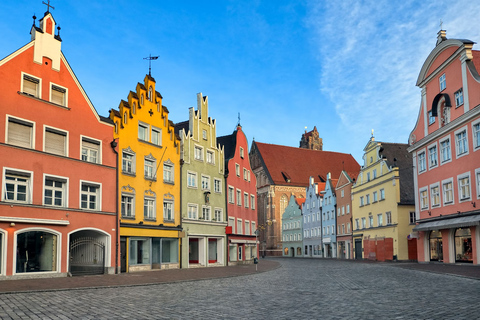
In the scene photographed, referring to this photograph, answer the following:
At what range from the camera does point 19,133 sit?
82.8 feet

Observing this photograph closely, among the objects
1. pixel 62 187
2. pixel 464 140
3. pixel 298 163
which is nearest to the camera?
pixel 62 187

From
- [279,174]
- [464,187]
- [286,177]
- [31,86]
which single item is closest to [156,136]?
[31,86]

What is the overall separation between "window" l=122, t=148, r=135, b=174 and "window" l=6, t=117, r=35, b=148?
7581 millimetres

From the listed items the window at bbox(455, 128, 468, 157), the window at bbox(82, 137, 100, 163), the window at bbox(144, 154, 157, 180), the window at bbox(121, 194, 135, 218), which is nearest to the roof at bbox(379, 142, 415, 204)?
the window at bbox(455, 128, 468, 157)

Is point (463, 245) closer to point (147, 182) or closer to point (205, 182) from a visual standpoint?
point (205, 182)

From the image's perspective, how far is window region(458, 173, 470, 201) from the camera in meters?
35.2

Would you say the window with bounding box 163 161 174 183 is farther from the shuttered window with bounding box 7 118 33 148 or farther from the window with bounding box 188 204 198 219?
the shuttered window with bounding box 7 118 33 148

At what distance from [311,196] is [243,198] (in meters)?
32.5

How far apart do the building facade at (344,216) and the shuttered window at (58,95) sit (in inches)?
1723

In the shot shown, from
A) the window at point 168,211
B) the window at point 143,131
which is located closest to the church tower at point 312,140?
the window at point 168,211

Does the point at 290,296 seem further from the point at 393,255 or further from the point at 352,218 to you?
the point at 352,218

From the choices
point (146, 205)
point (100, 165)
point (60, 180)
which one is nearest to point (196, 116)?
point (146, 205)

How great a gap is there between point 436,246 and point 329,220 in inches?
1226

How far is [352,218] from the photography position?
6338 centimetres
